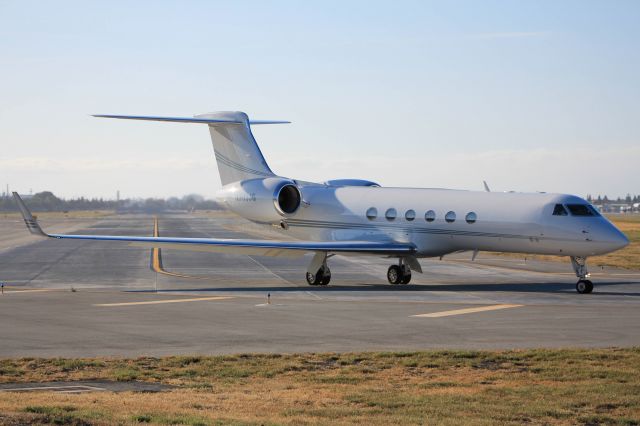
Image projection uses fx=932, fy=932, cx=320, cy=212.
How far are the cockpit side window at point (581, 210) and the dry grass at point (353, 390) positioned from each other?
37.7ft

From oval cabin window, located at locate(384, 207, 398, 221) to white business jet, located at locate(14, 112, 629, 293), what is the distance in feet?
0.11

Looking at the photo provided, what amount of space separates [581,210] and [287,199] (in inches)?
393

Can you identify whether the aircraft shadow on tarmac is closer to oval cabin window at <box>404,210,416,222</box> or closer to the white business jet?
the white business jet

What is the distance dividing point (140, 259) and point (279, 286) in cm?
1456

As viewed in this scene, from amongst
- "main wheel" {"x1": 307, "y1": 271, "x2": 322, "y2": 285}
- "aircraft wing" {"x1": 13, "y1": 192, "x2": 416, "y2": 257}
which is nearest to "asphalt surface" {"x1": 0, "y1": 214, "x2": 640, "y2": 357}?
"main wheel" {"x1": 307, "y1": 271, "x2": 322, "y2": 285}

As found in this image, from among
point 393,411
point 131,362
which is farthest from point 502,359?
point 131,362

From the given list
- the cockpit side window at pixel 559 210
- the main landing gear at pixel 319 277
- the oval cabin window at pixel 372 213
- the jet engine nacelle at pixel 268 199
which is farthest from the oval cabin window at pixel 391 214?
the cockpit side window at pixel 559 210

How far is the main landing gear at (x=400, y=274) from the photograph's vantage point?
28.5 meters

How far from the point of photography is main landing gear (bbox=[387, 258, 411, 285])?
28500mm

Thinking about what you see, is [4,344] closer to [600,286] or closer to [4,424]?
[4,424]

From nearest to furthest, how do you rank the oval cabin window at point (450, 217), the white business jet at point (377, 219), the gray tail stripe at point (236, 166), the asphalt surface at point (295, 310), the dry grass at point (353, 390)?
the dry grass at point (353, 390), the asphalt surface at point (295, 310), the white business jet at point (377, 219), the oval cabin window at point (450, 217), the gray tail stripe at point (236, 166)

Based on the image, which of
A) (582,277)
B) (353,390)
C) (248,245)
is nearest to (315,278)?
(248,245)

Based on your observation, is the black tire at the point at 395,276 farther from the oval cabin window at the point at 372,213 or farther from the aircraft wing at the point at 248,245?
the oval cabin window at the point at 372,213

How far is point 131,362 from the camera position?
44.2 ft
